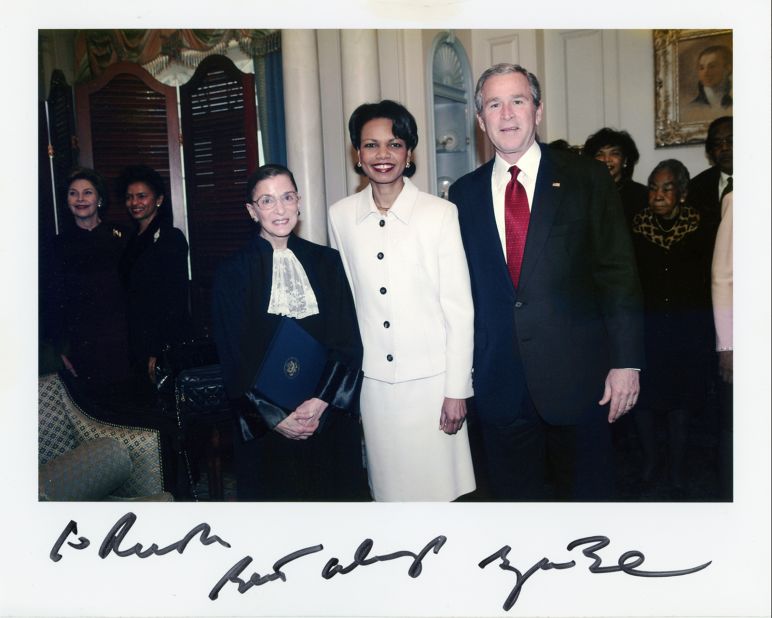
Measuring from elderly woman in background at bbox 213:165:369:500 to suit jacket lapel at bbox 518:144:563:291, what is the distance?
567 millimetres

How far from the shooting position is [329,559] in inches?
82.7

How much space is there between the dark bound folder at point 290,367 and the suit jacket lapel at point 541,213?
0.68m

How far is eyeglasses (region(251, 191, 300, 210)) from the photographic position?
6.89 ft

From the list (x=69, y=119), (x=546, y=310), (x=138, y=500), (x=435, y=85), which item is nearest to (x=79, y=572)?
(x=138, y=500)

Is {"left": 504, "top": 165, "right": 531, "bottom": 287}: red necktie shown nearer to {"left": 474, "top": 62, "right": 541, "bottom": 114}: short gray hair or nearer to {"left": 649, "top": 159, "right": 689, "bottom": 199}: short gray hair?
{"left": 474, "top": 62, "right": 541, "bottom": 114}: short gray hair

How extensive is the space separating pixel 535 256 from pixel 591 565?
3.09ft

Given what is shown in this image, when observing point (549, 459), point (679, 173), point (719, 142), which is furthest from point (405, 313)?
point (719, 142)

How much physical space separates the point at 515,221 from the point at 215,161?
1199mm
